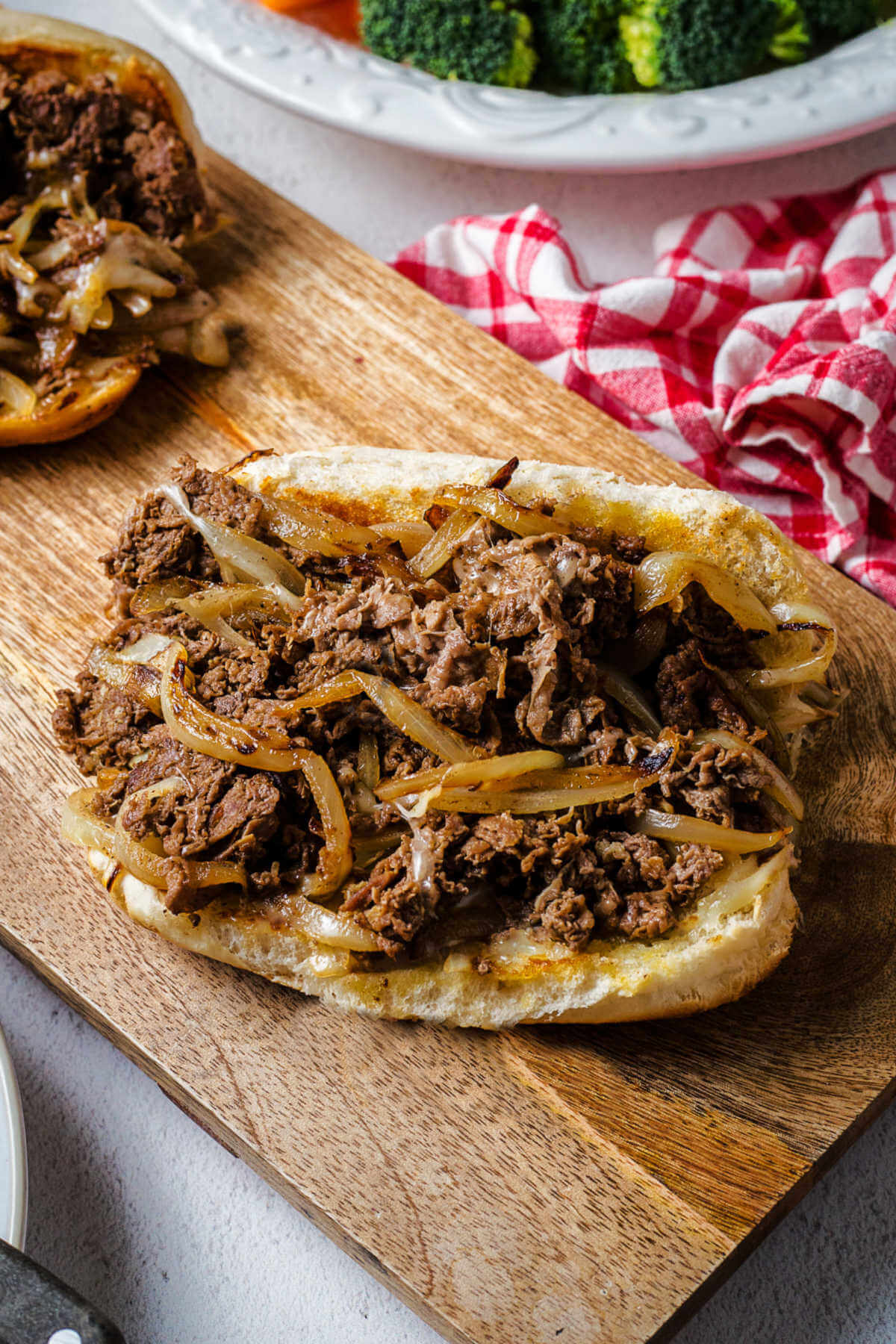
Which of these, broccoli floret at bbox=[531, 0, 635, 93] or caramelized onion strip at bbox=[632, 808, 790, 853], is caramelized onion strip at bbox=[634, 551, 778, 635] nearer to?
caramelized onion strip at bbox=[632, 808, 790, 853]

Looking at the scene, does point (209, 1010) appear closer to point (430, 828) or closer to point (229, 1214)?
point (229, 1214)

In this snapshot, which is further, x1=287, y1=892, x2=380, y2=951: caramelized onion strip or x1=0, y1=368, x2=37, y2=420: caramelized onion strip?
x1=0, y1=368, x2=37, y2=420: caramelized onion strip

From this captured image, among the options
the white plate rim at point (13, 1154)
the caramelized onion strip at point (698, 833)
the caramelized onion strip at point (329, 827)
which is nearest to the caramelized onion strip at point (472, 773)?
the caramelized onion strip at point (329, 827)

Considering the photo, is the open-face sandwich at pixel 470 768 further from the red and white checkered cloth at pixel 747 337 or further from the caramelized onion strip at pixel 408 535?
the red and white checkered cloth at pixel 747 337

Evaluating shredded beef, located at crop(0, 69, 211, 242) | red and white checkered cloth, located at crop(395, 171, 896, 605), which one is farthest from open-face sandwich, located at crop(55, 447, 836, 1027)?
shredded beef, located at crop(0, 69, 211, 242)

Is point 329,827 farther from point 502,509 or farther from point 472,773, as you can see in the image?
point 502,509
